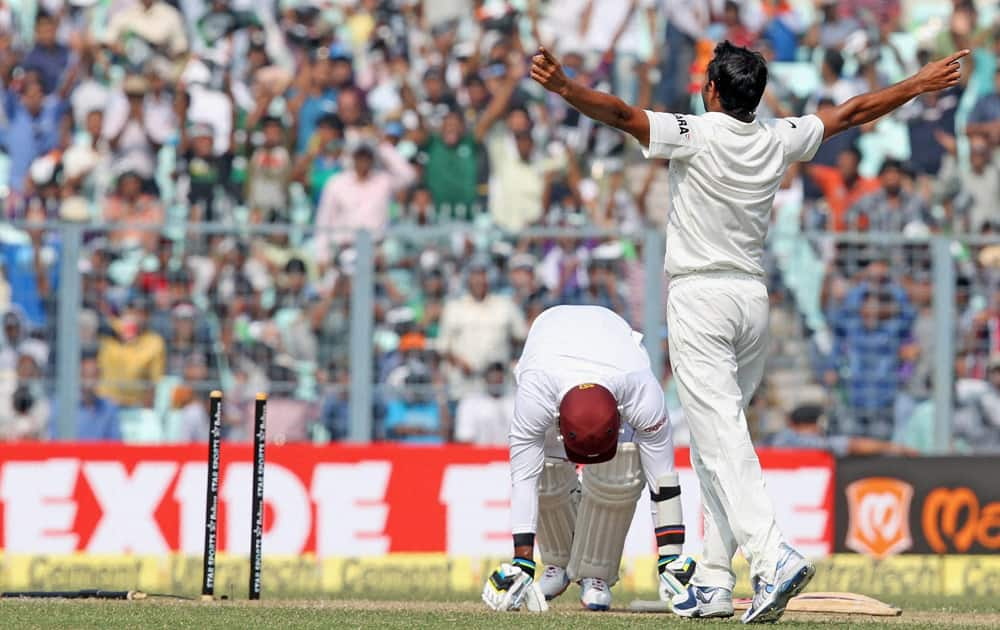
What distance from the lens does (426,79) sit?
17359 millimetres

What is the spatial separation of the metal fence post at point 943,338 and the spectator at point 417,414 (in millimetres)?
3397

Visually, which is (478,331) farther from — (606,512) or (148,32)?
(148,32)

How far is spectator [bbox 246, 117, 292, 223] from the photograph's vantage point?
53.0 feet

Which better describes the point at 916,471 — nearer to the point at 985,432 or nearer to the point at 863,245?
the point at 985,432

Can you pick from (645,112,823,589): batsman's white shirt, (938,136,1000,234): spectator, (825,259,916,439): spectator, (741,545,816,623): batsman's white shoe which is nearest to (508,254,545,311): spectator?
(825,259,916,439): spectator

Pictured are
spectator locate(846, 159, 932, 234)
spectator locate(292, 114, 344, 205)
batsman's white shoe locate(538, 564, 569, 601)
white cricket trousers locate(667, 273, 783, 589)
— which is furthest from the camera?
spectator locate(292, 114, 344, 205)

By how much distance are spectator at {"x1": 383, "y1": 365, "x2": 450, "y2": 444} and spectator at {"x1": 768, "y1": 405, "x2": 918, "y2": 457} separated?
91.1 inches

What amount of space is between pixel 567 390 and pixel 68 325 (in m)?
5.69

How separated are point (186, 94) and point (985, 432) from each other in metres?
7.93

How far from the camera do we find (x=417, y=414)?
1312 cm

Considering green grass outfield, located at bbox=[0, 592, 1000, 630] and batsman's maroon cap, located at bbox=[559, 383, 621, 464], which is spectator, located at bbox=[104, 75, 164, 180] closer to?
green grass outfield, located at bbox=[0, 592, 1000, 630]

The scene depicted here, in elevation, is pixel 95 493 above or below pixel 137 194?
below

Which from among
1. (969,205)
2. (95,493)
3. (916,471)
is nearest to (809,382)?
(916,471)

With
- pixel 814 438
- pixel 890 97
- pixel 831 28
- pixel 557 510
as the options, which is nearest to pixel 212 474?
pixel 557 510
